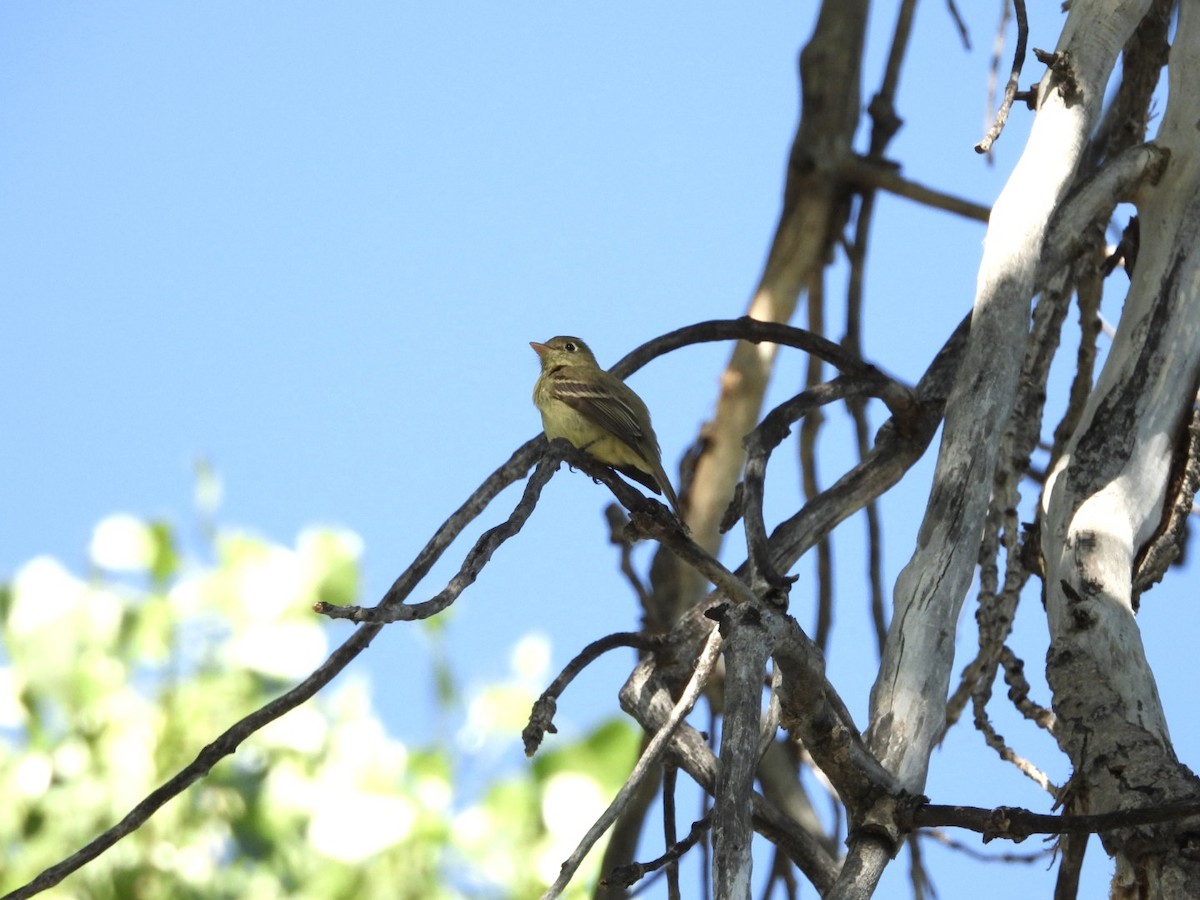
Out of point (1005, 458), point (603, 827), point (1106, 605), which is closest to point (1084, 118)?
point (1005, 458)

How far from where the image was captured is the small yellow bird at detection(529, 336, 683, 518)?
207 inches

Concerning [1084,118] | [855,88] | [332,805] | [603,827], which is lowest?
[603,827]

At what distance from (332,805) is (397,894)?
0.37 metres

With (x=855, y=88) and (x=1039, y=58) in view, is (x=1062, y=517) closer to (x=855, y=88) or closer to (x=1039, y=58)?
(x=1039, y=58)

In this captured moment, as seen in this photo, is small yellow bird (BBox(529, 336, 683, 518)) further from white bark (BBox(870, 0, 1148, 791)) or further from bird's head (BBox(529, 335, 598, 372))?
white bark (BBox(870, 0, 1148, 791))

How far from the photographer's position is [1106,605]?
316cm

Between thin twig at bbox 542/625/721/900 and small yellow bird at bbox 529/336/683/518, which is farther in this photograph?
small yellow bird at bbox 529/336/683/518

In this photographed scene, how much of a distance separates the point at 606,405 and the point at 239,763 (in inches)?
71.6

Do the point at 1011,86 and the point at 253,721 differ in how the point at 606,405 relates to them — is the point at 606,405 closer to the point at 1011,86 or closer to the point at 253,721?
the point at 1011,86

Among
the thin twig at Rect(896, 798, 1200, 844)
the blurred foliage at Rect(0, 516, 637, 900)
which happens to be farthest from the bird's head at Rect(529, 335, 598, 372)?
the thin twig at Rect(896, 798, 1200, 844)

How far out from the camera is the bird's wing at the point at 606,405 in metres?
5.25

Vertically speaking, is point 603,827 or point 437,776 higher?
point 437,776

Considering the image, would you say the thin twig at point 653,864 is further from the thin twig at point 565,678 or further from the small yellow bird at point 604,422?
the small yellow bird at point 604,422

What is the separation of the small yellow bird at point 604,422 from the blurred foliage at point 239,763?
41.7 inches
